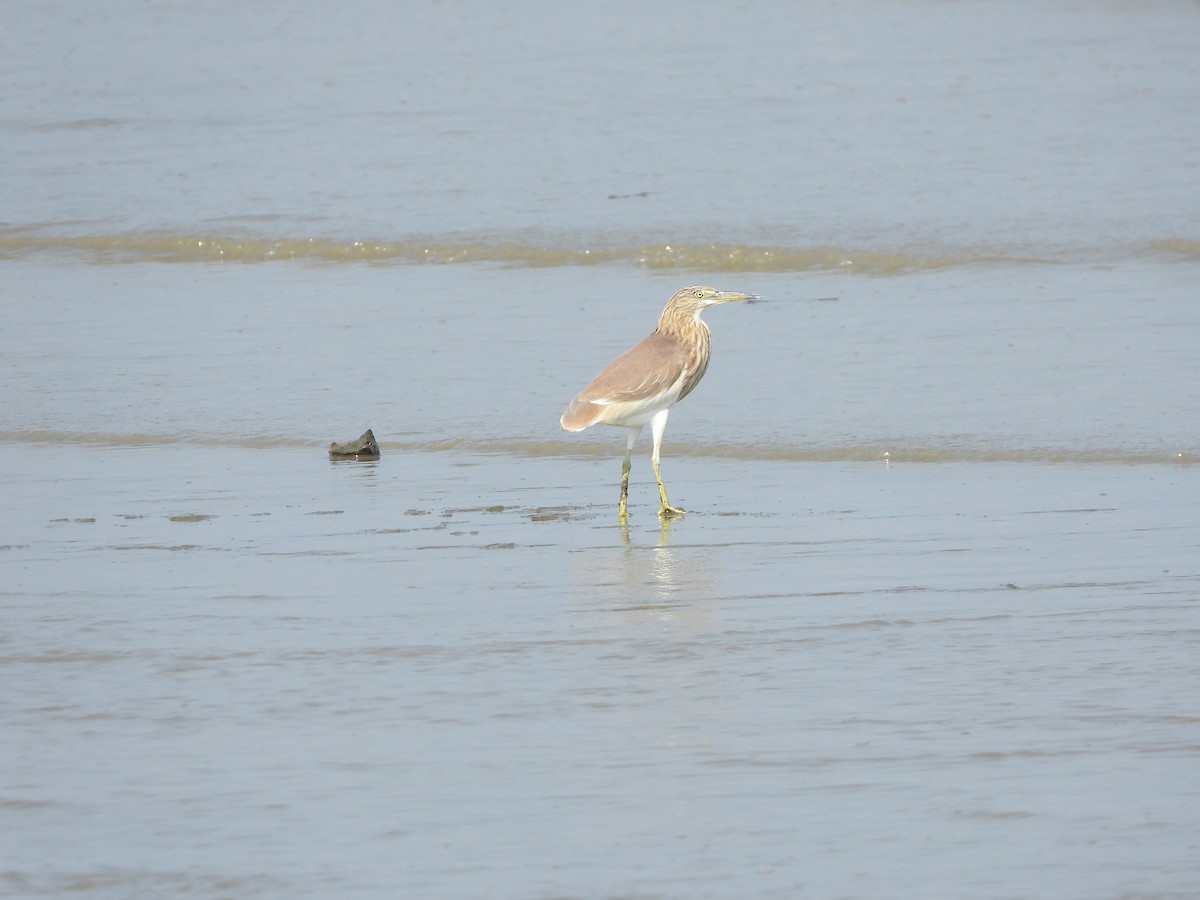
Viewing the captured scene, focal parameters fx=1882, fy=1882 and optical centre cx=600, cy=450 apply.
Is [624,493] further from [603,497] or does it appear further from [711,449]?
[711,449]

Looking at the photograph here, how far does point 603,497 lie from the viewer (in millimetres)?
7738

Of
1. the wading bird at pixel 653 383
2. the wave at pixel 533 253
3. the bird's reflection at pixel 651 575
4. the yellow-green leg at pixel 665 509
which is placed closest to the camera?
the bird's reflection at pixel 651 575

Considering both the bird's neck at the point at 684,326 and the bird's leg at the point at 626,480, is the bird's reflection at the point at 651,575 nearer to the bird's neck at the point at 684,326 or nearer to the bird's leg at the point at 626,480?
the bird's leg at the point at 626,480

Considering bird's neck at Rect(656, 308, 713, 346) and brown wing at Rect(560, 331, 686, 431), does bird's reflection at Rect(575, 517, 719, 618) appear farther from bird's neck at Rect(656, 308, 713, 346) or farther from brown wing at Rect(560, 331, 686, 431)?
bird's neck at Rect(656, 308, 713, 346)

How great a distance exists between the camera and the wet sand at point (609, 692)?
3.88 m

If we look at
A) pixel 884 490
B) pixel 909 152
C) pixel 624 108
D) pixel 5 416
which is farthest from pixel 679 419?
pixel 624 108

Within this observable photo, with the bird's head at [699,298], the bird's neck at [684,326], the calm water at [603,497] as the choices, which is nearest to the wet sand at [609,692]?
the calm water at [603,497]

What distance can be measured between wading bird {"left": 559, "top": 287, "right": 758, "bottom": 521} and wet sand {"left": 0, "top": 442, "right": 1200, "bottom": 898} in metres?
0.34

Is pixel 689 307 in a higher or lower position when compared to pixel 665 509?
higher

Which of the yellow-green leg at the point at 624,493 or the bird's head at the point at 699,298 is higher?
the bird's head at the point at 699,298

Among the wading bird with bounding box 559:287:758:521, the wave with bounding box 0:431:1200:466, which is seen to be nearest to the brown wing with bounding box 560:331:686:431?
the wading bird with bounding box 559:287:758:521

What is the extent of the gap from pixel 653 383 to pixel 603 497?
56 cm

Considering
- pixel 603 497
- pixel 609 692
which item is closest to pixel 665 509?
pixel 603 497

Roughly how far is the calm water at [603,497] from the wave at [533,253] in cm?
6
